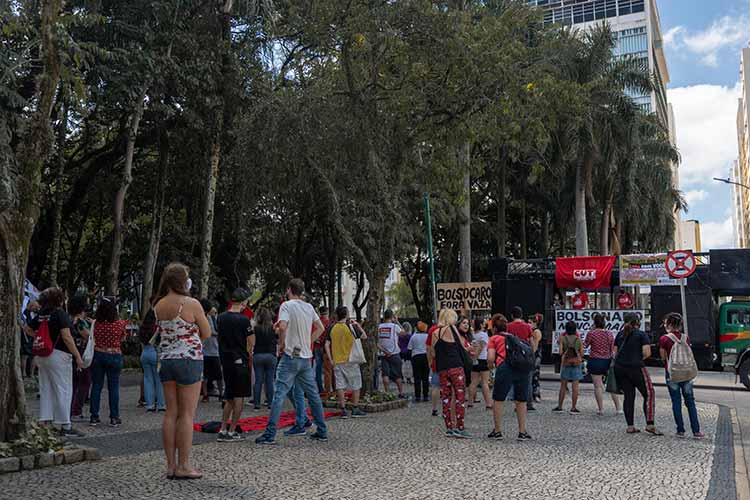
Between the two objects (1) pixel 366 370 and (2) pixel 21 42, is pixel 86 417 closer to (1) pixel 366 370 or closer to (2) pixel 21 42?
(1) pixel 366 370

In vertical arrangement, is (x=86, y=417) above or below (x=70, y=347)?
below

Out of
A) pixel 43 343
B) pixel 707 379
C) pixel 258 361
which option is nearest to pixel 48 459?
pixel 43 343

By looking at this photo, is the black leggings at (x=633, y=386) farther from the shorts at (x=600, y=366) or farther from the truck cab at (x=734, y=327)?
the truck cab at (x=734, y=327)

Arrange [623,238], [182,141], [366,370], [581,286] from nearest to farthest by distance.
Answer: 1. [366,370]
2. [182,141]
3. [581,286]
4. [623,238]

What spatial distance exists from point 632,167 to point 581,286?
1017cm

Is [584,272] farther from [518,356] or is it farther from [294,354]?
[294,354]

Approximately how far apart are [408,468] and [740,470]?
11.8 ft

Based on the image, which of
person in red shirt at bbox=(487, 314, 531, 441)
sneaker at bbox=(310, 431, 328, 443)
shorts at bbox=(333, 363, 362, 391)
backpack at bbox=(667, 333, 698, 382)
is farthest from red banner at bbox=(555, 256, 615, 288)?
sneaker at bbox=(310, 431, 328, 443)

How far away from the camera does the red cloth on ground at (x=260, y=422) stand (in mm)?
10328

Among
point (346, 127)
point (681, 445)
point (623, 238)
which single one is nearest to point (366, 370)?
point (346, 127)

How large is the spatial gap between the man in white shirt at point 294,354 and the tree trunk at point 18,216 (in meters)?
2.70

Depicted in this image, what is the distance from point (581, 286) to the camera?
26.7 m

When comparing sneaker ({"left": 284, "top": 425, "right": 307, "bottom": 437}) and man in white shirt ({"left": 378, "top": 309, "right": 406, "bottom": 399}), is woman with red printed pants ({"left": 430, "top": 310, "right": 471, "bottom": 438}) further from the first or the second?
man in white shirt ({"left": 378, "top": 309, "right": 406, "bottom": 399})

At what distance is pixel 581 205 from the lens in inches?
1315
